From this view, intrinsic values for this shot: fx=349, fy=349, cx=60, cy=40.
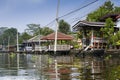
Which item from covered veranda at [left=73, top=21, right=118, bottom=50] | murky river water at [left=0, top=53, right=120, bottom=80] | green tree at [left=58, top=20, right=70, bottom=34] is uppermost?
green tree at [left=58, top=20, right=70, bottom=34]

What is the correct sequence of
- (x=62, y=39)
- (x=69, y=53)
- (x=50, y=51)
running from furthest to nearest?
(x=62, y=39)
(x=50, y=51)
(x=69, y=53)

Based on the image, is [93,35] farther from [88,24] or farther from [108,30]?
[108,30]

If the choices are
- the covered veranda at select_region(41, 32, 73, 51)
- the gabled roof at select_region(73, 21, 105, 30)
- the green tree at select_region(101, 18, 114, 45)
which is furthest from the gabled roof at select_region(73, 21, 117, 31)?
the covered veranda at select_region(41, 32, 73, 51)

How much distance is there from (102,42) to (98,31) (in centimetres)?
308

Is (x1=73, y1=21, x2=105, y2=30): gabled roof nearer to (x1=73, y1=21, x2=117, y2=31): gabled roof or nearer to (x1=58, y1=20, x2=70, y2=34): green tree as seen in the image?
(x1=73, y1=21, x2=117, y2=31): gabled roof

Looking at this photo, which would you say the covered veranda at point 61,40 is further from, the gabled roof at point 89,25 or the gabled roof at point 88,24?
the gabled roof at point 88,24

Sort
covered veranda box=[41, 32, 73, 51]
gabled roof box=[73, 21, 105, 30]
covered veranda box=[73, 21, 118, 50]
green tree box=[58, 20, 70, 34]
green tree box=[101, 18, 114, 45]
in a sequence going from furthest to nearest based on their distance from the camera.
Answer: green tree box=[58, 20, 70, 34], covered veranda box=[41, 32, 73, 51], covered veranda box=[73, 21, 118, 50], gabled roof box=[73, 21, 105, 30], green tree box=[101, 18, 114, 45]

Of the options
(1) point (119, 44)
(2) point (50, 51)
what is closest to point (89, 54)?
(1) point (119, 44)

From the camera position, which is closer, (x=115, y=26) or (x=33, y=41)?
(x=115, y=26)

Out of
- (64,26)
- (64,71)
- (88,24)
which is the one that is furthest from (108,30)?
(64,26)

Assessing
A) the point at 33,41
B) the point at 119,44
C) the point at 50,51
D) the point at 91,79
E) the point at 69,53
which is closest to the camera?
the point at 91,79

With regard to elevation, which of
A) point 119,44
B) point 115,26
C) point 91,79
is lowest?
point 91,79

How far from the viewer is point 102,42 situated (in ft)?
142

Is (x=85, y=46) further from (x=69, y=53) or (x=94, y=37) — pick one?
(x=69, y=53)
